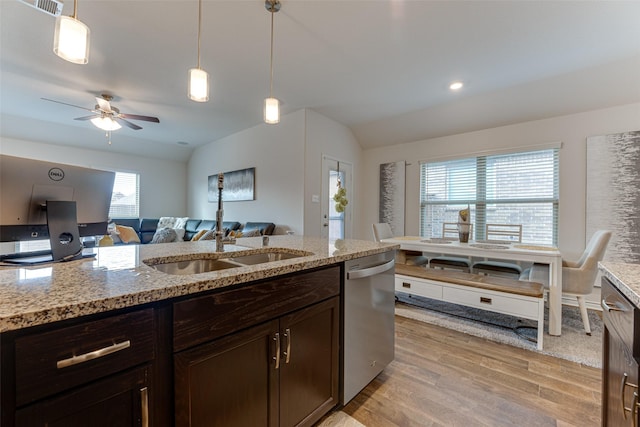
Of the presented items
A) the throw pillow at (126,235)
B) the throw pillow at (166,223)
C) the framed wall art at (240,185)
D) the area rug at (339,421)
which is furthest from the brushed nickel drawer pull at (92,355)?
the throw pillow at (166,223)

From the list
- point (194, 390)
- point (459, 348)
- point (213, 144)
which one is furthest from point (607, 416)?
point (213, 144)

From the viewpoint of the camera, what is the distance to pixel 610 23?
7.11 feet

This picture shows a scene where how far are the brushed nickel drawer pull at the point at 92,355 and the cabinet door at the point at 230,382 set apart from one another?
0.16 m

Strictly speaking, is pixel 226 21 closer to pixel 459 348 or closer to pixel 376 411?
pixel 376 411

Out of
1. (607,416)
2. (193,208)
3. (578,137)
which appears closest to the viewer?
(607,416)

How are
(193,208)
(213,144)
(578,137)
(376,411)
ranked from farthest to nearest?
(193,208) < (213,144) < (578,137) < (376,411)

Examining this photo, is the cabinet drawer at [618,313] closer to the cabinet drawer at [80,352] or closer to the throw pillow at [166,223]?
the cabinet drawer at [80,352]

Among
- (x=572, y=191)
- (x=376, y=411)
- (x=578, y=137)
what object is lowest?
(x=376, y=411)

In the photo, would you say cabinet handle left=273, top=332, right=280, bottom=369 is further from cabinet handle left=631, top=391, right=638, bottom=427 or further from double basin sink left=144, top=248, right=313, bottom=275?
cabinet handle left=631, top=391, right=638, bottom=427

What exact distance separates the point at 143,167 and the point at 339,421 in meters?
6.96

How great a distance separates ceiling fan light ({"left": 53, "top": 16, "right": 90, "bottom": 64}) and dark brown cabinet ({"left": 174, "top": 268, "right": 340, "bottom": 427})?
1328 mm

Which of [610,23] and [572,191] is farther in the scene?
[572,191]

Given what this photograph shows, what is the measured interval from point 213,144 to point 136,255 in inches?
213

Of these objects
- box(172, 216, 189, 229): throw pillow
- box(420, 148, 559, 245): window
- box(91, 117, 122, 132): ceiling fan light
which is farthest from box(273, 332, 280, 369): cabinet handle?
box(172, 216, 189, 229): throw pillow
